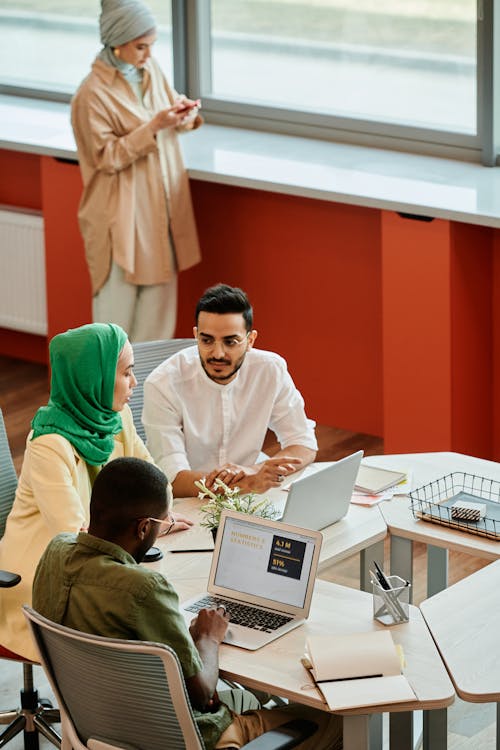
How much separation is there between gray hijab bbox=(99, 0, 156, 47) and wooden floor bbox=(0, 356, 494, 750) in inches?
72.5

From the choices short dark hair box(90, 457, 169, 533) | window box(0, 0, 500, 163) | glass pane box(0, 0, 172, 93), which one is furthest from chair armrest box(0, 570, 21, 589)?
glass pane box(0, 0, 172, 93)

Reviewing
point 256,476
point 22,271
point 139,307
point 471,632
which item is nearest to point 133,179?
point 139,307

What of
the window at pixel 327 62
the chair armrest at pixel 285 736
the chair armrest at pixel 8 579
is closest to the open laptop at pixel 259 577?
the chair armrest at pixel 285 736

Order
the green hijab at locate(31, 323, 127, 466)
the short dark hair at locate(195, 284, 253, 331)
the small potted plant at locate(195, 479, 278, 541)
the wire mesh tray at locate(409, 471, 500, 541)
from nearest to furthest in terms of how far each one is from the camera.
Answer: the small potted plant at locate(195, 479, 278, 541), the green hijab at locate(31, 323, 127, 466), the wire mesh tray at locate(409, 471, 500, 541), the short dark hair at locate(195, 284, 253, 331)

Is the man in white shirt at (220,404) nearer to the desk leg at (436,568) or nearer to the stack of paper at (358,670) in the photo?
the desk leg at (436,568)

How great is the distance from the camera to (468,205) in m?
5.20

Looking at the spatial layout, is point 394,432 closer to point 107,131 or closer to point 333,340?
point 333,340

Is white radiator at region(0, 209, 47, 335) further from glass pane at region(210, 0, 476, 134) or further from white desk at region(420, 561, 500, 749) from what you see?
white desk at region(420, 561, 500, 749)

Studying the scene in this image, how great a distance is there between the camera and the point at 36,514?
356 cm

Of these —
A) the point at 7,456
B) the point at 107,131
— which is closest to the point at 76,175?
the point at 107,131

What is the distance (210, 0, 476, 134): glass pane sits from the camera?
579 cm

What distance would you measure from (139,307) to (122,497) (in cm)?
306

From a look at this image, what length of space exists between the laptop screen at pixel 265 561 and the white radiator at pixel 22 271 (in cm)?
368

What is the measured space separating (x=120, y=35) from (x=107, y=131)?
397 mm
